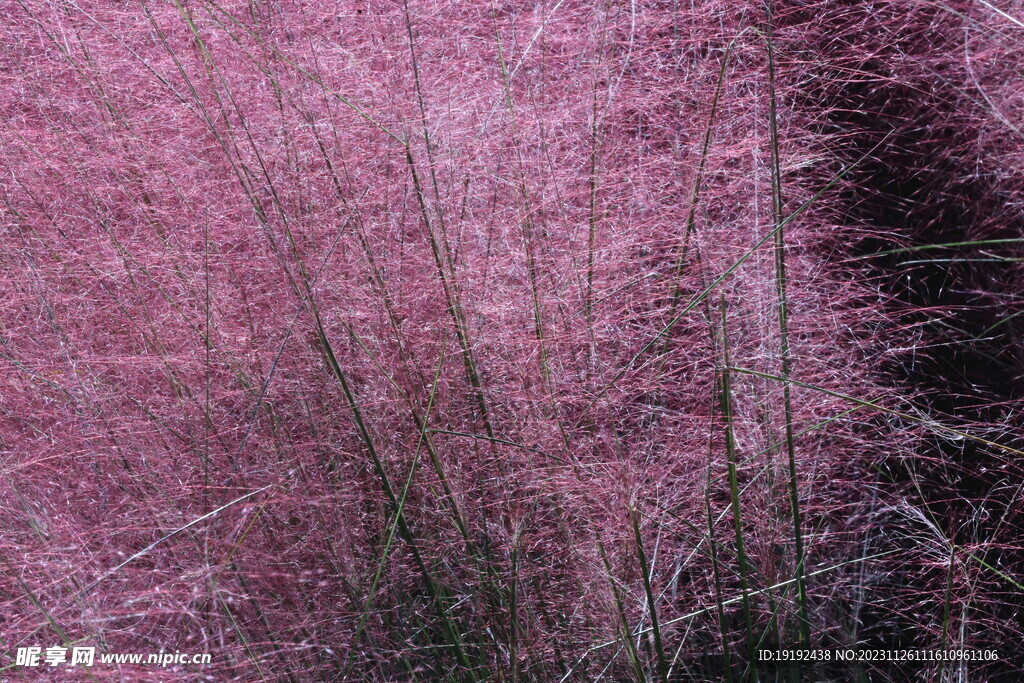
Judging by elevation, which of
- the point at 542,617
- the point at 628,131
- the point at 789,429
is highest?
the point at 628,131

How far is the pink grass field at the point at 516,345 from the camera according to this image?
4.03ft

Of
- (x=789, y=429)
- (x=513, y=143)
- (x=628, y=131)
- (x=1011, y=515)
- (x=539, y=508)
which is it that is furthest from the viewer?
(x=628, y=131)

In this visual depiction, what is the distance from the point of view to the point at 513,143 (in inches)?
58.6

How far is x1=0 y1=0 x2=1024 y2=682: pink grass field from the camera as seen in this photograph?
123cm

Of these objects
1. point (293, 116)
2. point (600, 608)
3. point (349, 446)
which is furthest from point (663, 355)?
point (293, 116)

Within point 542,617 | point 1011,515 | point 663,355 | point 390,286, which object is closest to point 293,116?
point 390,286

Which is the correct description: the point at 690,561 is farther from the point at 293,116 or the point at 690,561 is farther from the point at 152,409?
the point at 293,116

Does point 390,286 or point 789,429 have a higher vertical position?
point 390,286

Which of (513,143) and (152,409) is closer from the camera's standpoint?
(152,409)

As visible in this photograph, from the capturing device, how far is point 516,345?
133 centimetres

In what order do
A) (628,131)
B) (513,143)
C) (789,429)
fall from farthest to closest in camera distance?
Answer: (628,131) < (513,143) < (789,429)

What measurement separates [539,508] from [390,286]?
1.46 ft
